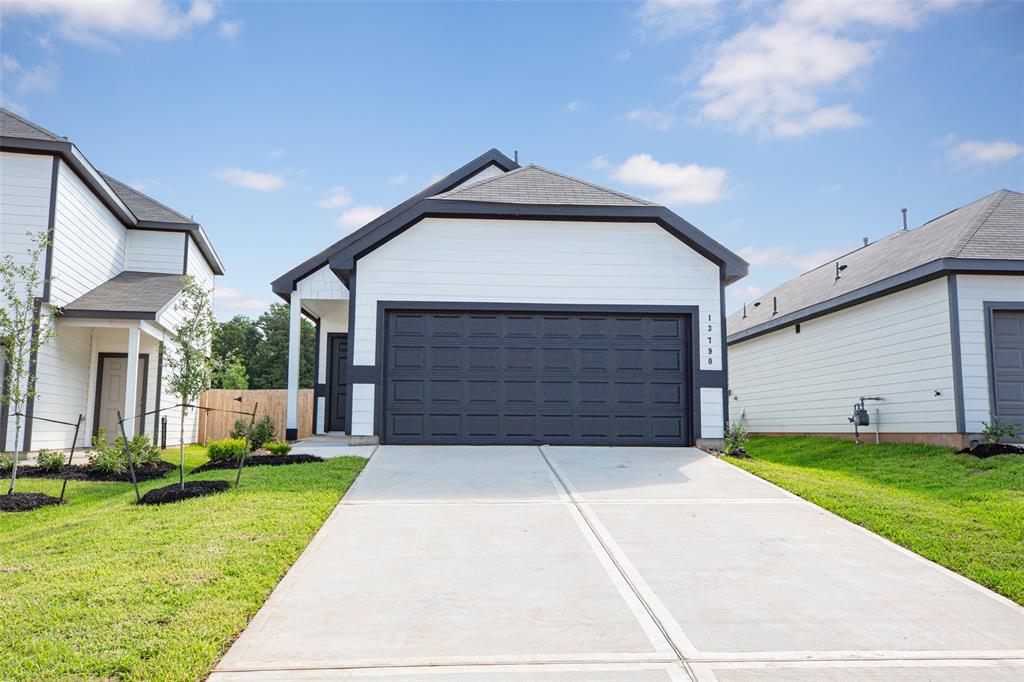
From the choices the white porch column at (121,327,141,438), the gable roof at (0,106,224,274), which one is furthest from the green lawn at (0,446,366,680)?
the gable roof at (0,106,224,274)

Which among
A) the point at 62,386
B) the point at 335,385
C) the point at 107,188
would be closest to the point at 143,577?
the point at 62,386

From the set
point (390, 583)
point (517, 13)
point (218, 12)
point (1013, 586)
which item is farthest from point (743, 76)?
point (390, 583)

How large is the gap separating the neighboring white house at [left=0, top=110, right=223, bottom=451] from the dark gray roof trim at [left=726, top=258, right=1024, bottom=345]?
1267 cm

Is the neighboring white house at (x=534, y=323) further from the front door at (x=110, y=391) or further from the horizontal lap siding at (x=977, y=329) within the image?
the front door at (x=110, y=391)

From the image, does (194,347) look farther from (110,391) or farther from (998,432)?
(998,432)

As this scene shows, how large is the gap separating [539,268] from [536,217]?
934 millimetres

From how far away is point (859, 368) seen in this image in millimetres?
15672

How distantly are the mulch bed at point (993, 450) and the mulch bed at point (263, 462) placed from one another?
32.9ft

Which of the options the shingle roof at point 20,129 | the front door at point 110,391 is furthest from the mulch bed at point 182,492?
the front door at point 110,391

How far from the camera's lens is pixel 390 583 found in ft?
16.7

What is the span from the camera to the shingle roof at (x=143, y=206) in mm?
17959

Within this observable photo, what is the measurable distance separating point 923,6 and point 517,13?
24.7ft

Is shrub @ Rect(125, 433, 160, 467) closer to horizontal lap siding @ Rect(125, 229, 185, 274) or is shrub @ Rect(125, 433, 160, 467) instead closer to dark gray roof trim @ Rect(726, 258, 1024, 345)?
horizontal lap siding @ Rect(125, 229, 185, 274)

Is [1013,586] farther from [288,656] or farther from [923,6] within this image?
[923,6]
